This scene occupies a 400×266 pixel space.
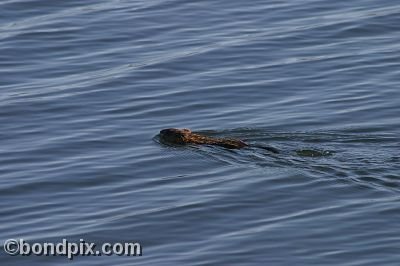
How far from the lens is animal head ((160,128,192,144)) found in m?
15.3

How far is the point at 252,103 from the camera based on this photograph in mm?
17109

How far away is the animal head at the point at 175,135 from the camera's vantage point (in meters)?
15.3

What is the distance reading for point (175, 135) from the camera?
50.4 feet

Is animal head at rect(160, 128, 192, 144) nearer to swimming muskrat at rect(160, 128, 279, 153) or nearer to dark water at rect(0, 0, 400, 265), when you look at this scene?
swimming muskrat at rect(160, 128, 279, 153)

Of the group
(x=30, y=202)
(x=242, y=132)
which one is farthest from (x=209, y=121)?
(x=30, y=202)

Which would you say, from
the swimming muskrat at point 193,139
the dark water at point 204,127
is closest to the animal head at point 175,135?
the swimming muskrat at point 193,139

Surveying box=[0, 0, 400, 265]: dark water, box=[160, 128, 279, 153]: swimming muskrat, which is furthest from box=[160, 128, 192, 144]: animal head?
box=[0, 0, 400, 265]: dark water

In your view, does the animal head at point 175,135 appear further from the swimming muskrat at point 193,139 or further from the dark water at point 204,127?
the dark water at point 204,127

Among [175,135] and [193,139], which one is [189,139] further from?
[175,135]

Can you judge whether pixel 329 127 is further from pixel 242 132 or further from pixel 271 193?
pixel 271 193

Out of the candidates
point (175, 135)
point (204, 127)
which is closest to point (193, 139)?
point (175, 135)

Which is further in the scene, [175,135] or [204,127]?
[204,127]

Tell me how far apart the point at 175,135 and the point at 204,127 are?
969 millimetres

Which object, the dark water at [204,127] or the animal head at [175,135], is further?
the animal head at [175,135]
